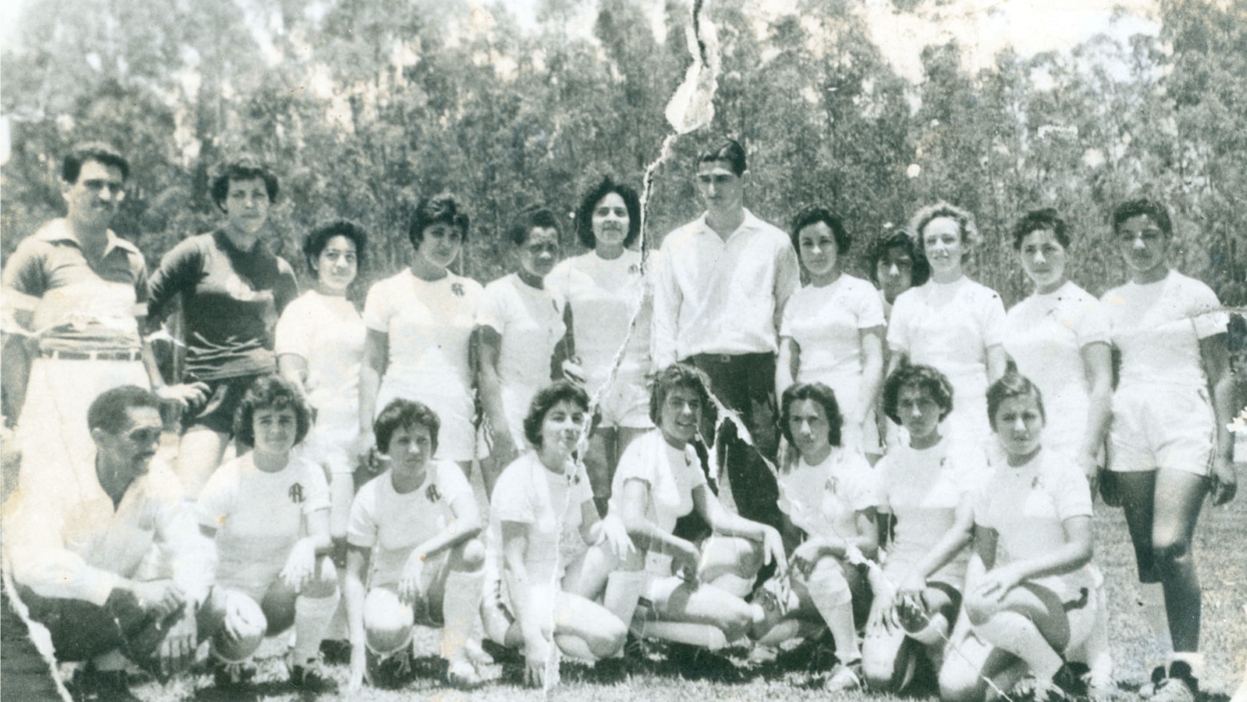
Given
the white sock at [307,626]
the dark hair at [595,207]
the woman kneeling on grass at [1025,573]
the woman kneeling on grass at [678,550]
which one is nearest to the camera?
the woman kneeling on grass at [1025,573]

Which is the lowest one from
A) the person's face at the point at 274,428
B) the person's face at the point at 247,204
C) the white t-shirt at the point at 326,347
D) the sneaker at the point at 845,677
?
the sneaker at the point at 845,677

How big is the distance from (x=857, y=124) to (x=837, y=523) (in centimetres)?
151

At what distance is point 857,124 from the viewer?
418 centimetres

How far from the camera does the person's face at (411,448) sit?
12.6 feet

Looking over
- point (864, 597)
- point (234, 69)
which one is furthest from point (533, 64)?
point (864, 597)

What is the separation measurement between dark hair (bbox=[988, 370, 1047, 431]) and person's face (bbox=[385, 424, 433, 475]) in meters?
1.96

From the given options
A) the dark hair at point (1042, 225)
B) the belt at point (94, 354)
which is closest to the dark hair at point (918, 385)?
the dark hair at point (1042, 225)

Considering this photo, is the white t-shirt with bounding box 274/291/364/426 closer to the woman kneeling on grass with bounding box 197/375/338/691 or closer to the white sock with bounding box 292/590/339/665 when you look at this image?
the woman kneeling on grass with bounding box 197/375/338/691

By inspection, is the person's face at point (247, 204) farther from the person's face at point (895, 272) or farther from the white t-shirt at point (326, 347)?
the person's face at point (895, 272)

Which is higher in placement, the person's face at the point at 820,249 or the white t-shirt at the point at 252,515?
the person's face at the point at 820,249

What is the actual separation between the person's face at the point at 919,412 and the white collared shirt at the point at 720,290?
505mm

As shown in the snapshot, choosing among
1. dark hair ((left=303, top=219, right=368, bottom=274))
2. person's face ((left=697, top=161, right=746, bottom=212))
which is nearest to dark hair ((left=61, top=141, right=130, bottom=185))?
dark hair ((left=303, top=219, right=368, bottom=274))

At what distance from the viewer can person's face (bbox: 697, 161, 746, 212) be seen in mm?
4031

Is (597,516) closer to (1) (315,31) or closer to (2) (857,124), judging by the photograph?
(2) (857,124)
